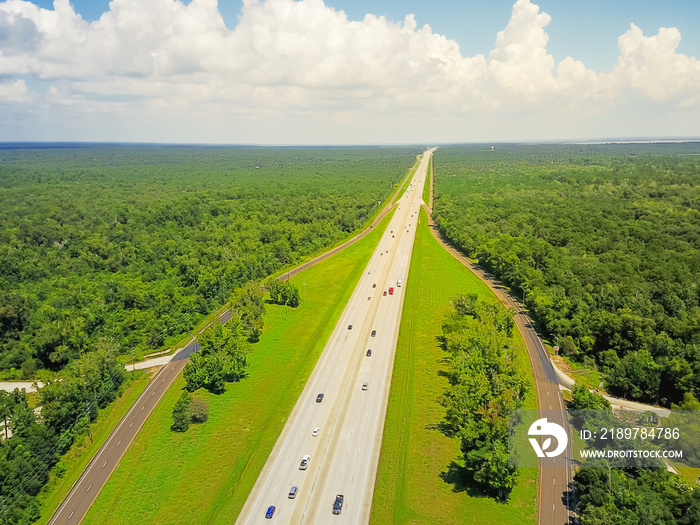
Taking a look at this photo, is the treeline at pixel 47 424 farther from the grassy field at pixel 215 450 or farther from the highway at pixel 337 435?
the highway at pixel 337 435

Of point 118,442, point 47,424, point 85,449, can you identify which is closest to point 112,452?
point 118,442

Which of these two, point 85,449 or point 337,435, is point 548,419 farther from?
point 85,449

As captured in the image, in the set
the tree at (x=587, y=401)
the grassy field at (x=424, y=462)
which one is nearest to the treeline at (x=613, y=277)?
the tree at (x=587, y=401)

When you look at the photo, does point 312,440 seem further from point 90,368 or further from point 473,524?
point 90,368

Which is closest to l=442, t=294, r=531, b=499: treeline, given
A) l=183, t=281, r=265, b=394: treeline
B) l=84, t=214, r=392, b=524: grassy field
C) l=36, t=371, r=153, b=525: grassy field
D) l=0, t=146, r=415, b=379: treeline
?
l=84, t=214, r=392, b=524: grassy field

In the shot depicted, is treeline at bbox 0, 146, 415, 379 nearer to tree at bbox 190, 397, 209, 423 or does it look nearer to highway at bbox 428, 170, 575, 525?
tree at bbox 190, 397, 209, 423
